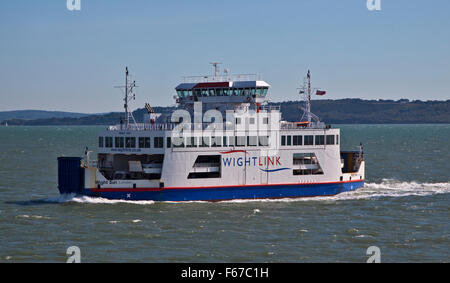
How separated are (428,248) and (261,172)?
15.3 m

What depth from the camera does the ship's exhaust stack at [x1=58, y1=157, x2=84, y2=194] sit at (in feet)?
140

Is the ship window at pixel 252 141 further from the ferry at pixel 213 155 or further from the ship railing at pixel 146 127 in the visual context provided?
the ship railing at pixel 146 127

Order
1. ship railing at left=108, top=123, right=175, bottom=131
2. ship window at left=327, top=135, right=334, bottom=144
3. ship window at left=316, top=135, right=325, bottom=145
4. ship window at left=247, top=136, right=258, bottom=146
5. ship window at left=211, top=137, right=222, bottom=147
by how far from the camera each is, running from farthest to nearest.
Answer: ship window at left=327, top=135, right=334, bottom=144, ship window at left=316, top=135, right=325, bottom=145, ship window at left=247, top=136, right=258, bottom=146, ship window at left=211, top=137, right=222, bottom=147, ship railing at left=108, top=123, right=175, bottom=131

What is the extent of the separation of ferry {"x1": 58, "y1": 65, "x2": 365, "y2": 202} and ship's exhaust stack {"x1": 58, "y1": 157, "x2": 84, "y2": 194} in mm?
66

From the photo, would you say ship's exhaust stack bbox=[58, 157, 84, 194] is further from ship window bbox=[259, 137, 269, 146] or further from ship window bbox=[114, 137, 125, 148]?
ship window bbox=[259, 137, 269, 146]

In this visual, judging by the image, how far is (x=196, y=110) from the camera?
158 ft

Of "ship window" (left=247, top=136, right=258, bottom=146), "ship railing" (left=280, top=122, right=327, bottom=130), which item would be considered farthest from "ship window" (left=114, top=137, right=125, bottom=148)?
"ship railing" (left=280, top=122, right=327, bottom=130)

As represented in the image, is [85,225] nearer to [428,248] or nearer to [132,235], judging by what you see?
[132,235]

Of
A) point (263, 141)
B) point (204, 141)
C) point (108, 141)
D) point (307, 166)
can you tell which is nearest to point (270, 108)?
point (263, 141)

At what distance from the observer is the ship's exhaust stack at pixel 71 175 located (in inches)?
1676

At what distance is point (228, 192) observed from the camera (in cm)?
4425

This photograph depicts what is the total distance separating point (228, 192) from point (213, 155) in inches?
108
